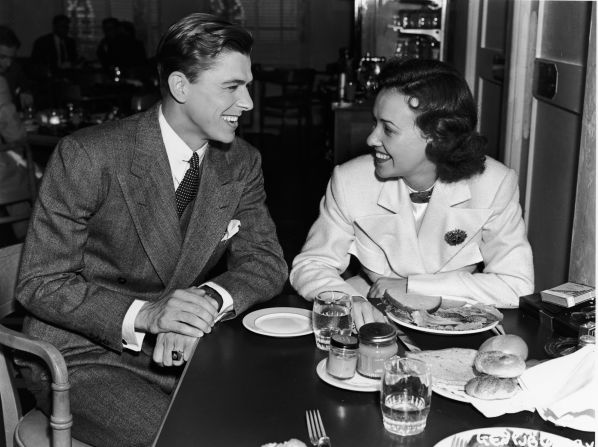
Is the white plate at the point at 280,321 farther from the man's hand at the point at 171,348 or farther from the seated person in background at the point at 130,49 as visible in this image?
the seated person in background at the point at 130,49

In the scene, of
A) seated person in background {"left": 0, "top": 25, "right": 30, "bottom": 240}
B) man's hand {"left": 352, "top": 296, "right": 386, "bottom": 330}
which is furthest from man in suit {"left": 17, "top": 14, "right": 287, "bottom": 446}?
seated person in background {"left": 0, "top": 25, "right": 30, "bottom": 240}

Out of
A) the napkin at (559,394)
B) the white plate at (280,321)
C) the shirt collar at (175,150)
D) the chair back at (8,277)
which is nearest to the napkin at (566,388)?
the napkin at (559,394)

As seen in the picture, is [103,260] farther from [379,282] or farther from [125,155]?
[379,282]

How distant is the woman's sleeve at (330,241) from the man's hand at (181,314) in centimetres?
39

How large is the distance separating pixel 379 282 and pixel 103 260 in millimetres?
712

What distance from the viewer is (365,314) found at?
173 centimetres

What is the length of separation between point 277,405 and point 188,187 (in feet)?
2.77

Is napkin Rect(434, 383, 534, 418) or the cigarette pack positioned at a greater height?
the cigarette pack

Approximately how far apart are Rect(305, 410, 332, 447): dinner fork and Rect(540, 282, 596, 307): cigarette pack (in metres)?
0.70

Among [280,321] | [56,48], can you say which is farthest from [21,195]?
[56,48]

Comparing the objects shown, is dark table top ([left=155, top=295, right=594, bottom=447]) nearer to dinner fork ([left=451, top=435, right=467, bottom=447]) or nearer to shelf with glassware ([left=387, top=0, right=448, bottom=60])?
dinner fork ([left=451, top=435, right=467, bottom=447])

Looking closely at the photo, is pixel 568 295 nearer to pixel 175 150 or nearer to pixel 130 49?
pixel 175 150

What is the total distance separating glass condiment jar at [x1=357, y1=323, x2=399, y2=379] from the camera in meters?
1.47

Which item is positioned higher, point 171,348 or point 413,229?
point 413,229
